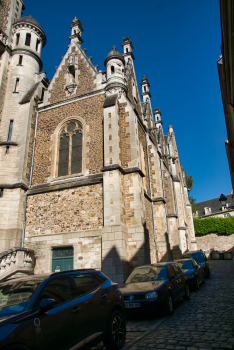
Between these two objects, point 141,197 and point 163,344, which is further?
point 141,197

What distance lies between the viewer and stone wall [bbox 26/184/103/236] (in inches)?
494

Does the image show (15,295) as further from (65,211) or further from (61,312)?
(65,211)

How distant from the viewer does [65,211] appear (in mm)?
13125

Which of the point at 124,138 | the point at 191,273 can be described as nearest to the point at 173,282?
the point at 191,273

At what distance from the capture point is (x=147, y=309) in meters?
6.50

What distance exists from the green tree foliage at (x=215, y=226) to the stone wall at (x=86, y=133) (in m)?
31.1

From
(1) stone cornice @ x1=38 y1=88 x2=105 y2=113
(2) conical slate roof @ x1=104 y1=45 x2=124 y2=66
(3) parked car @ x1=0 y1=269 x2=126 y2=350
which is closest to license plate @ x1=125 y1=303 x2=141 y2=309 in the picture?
(3) parked car @ x1=0 y1=269 x2=126 y2=350

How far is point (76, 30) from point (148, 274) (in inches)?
685

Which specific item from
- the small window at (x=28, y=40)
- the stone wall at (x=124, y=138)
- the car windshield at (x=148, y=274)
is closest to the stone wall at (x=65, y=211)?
the stone wall at (x=124, y=138)

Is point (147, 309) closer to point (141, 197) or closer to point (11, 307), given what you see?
point (11, 307)

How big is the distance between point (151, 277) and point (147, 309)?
1312 millimetres

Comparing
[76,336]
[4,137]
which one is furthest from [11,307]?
[4,137]

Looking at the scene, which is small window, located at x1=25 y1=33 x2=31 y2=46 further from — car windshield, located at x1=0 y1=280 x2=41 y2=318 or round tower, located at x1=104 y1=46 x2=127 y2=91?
car windshield, located at x1=0 y1=280 x2=41 y2=318

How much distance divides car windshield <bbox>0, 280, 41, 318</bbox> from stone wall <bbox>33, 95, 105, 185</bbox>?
981 cm
